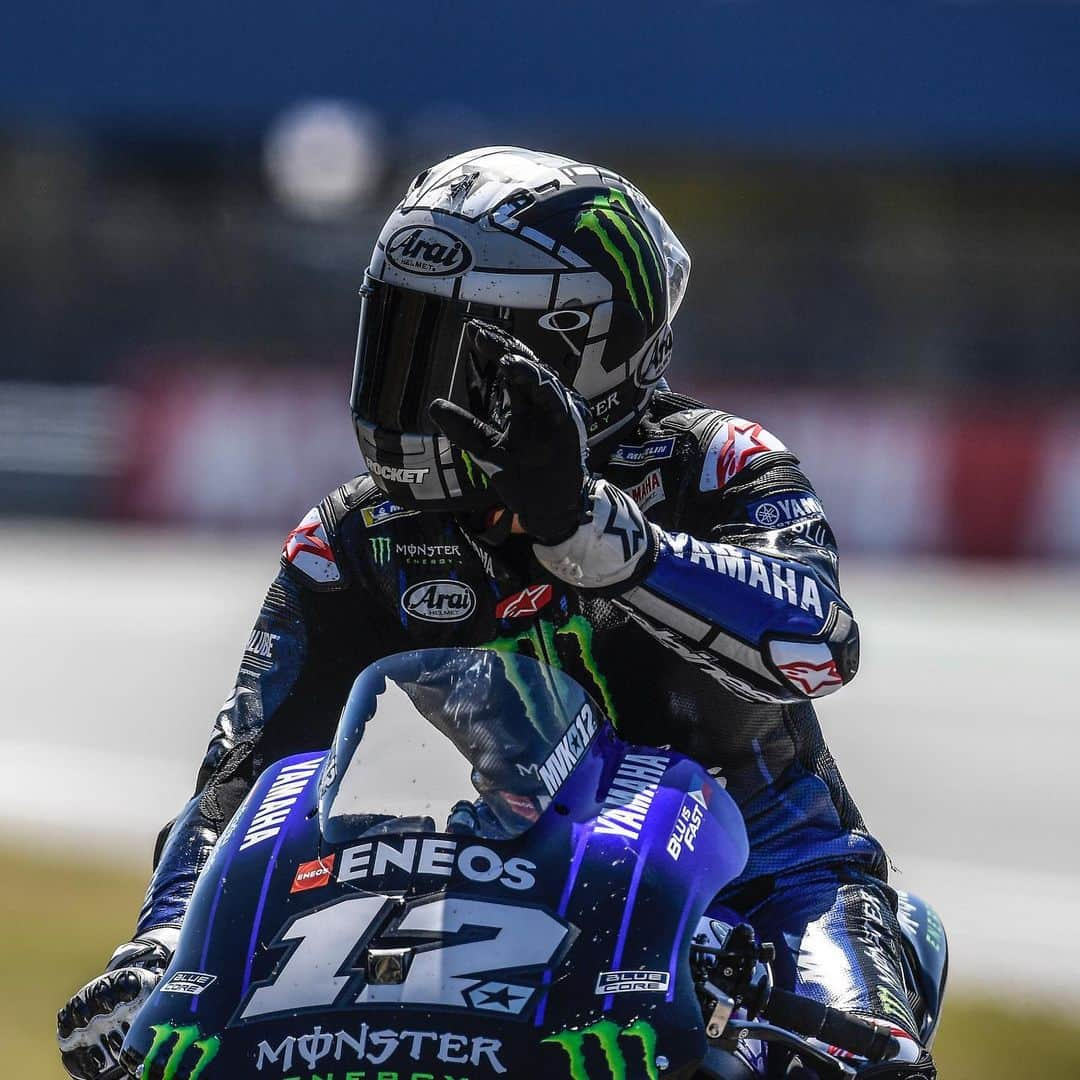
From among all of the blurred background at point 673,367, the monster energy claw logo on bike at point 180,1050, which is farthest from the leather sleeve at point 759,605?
the blurred background at point 673,367

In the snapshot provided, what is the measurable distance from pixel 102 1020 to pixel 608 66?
61.7ft

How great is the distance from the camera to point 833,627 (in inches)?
99.1

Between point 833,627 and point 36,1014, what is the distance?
3.34 meters

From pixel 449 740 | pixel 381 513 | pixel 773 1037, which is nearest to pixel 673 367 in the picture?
pixel 381 513

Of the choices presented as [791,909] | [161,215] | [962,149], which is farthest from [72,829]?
[161,215]

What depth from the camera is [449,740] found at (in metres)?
2.21

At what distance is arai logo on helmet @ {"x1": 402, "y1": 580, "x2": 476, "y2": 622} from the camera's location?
293 cm

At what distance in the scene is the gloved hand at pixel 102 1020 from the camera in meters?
2.35

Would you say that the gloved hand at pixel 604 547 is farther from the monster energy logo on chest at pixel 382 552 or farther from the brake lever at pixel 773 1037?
the monster energy logo on chest at pixel 382 552

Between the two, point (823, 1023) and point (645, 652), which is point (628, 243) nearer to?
point (645, 652)

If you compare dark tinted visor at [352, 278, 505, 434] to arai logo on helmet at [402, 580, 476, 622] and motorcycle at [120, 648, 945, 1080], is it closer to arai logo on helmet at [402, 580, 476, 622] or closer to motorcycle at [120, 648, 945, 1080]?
arai logo on helmet at [402, 580, 476, 622]

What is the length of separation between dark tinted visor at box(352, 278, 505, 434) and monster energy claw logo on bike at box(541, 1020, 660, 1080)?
3.21 ft

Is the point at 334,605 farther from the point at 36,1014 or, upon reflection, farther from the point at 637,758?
the point at 36,1014

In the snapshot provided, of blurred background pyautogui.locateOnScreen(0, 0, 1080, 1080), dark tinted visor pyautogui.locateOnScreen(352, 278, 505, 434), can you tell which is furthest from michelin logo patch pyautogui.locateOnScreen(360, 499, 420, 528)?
blurred background pyautogui.locateOnScreen(0, 0, 1080, 1080)
